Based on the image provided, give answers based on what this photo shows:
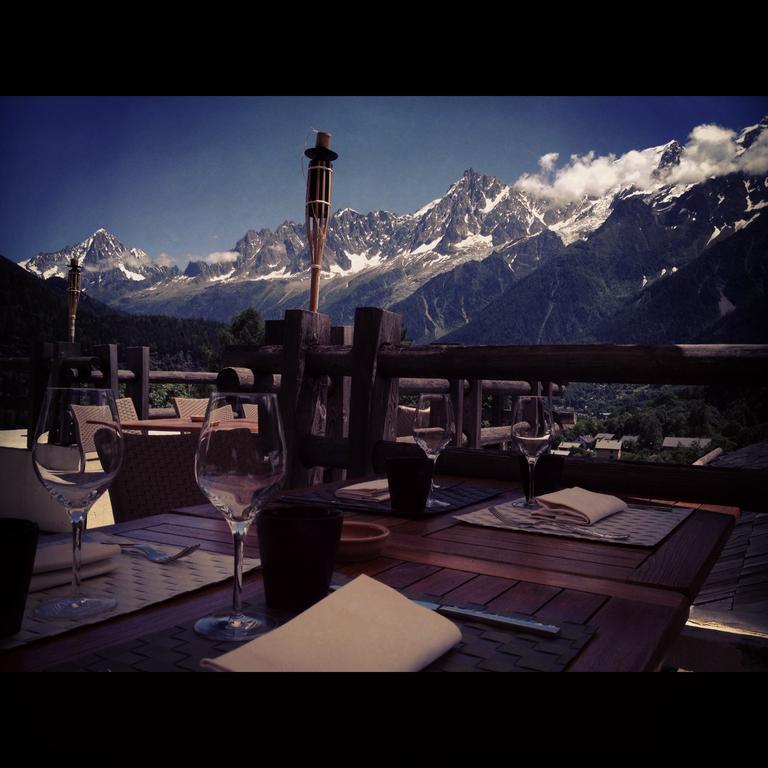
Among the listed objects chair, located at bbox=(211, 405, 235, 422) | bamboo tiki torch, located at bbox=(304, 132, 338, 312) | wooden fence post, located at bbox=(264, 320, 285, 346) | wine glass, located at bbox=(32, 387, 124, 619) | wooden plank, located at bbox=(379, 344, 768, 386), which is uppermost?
bamboo tiki torch, located at bbox=(304, 132, 338, 312)

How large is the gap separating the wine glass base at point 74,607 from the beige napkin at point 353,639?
0.79 feet

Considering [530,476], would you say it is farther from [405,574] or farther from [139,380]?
[139,380]

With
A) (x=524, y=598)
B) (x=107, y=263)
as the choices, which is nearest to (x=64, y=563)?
(x=524, y=598)

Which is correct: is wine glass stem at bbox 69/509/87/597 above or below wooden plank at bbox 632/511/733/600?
above

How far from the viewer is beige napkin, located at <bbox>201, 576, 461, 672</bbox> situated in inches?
20.0

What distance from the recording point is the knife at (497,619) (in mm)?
640

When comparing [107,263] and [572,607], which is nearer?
[572,607]

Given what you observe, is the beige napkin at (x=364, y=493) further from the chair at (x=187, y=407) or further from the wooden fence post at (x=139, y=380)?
the wooden fence post at (x=139, y=380)

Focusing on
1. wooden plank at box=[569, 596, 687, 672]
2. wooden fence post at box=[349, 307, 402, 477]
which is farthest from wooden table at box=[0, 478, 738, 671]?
wooden fence post at box=[349, 307, 402, 477]

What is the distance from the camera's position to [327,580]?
0.70 metres

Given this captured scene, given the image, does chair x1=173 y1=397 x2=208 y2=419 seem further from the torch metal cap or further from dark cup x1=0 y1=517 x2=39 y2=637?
dark cup x1=0 y1=517 x2=39 y2=637

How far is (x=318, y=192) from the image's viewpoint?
3.42 meters

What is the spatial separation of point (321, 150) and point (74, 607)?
122 inches
